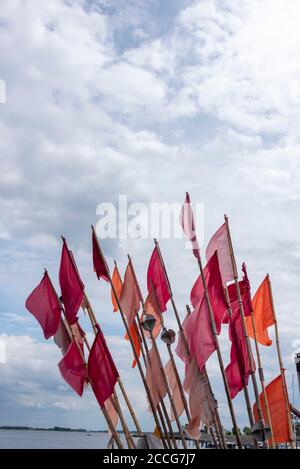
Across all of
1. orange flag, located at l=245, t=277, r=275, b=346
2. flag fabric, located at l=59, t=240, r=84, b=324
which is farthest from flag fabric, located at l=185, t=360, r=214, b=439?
flag fabric, located at l=59, t=240, r=84, b=324

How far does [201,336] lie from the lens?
1162 centimetres

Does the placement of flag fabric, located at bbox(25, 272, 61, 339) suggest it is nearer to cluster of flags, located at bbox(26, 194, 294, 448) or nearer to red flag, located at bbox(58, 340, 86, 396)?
cluster of flags, located at bbox(26, 194, 294, 448)

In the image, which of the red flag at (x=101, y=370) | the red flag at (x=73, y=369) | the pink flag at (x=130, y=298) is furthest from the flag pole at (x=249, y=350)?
the red flag at (x=73, y=369)

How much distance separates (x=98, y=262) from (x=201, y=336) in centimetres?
286

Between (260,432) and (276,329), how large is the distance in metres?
3.27

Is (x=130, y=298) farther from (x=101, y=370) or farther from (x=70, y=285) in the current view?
(x=101, y=370)

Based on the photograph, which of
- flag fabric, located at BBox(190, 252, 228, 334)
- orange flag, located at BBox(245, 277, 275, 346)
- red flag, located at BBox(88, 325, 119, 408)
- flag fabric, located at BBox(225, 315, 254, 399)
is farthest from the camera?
orange flag, located at BBox(245, 277, 275, 346)

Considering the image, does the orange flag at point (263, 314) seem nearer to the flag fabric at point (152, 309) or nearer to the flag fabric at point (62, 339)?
the flag fabric at point (152, 309)

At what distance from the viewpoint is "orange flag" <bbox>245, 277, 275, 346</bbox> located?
13734 mm

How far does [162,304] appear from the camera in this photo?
44.7ft

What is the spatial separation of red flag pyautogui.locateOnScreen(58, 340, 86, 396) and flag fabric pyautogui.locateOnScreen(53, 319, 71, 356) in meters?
1.07

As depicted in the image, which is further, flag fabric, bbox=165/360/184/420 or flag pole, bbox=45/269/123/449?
flag fabric, bbox=165/360/184/420

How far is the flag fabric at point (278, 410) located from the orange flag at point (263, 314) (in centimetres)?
128

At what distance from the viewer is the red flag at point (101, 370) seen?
11.1 meters
